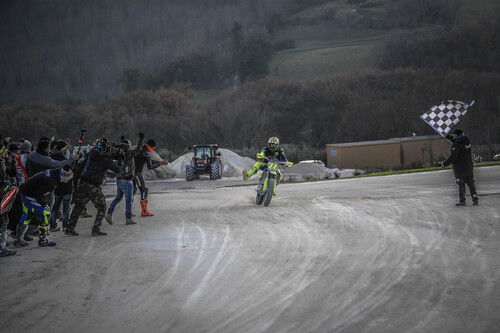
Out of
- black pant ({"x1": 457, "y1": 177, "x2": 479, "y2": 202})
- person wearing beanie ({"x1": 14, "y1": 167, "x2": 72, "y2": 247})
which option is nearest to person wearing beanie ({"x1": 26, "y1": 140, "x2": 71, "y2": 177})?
person wearing beanie ({"x1": 14, "y1": 167, "x2": 72, "y2": 247})

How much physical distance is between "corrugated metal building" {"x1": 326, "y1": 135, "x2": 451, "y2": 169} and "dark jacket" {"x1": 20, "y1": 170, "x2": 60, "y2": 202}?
107 ft

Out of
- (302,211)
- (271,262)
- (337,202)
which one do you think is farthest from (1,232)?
(337,202)

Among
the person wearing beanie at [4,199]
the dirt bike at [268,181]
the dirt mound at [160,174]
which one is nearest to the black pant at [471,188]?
the dirt bike at [268,181]

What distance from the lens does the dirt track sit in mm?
5551

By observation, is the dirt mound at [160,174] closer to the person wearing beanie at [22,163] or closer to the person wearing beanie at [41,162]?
the person wearing beanie at [22,163]

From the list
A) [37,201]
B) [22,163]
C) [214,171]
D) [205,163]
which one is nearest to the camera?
[37,201]

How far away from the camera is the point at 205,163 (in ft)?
117

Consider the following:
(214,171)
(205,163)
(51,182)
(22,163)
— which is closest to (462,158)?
(51,182)

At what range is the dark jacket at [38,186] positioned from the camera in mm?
10023

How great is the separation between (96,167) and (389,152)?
105ft

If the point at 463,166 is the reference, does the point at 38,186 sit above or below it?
above

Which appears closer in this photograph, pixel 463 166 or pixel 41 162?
pixel 41 162

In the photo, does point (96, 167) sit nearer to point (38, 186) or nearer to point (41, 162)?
point (41, 162)

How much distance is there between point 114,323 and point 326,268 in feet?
10.6
